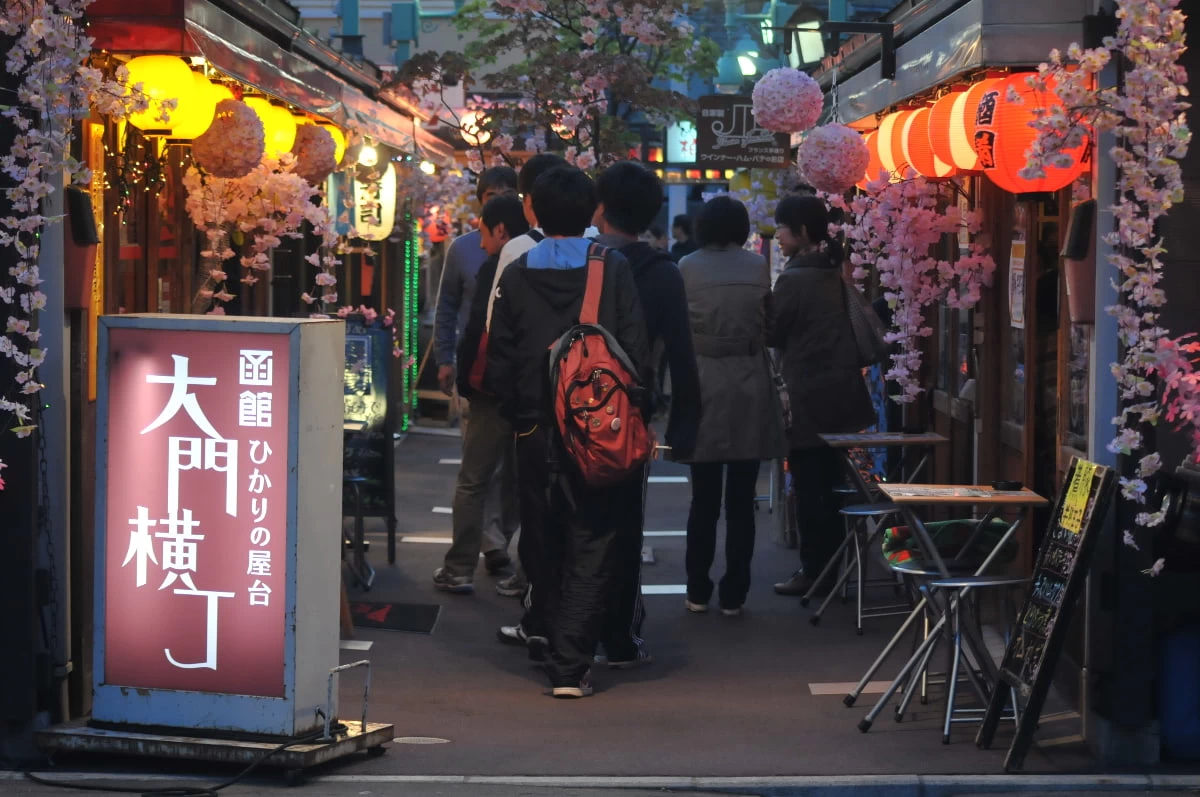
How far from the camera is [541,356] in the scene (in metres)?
7.08

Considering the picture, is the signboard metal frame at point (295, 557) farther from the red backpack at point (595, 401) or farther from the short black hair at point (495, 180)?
the short black hair at point (495, 180)

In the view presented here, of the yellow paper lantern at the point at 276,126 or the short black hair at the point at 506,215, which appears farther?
the yellow paper lantern at the point at 276,126

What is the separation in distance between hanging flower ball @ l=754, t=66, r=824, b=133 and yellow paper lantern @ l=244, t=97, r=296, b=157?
283 cm

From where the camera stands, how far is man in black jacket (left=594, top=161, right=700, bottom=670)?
24.8 feet

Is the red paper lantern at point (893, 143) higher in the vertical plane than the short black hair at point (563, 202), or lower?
higher

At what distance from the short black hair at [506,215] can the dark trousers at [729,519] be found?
5.33ft

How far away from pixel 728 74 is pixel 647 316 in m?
23.3

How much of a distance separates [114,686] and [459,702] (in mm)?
1650

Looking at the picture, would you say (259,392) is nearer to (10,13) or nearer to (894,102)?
(10,13)

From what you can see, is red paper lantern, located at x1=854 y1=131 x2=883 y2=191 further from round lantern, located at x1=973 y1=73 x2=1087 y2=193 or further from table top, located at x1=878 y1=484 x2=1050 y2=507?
table top, located at x1=878 y1=484 x2=1050 y2=507

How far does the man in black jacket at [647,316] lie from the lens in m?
7.55

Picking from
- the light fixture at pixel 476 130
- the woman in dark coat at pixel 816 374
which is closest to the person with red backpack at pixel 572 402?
the woman in dark coat at pixel 816 374

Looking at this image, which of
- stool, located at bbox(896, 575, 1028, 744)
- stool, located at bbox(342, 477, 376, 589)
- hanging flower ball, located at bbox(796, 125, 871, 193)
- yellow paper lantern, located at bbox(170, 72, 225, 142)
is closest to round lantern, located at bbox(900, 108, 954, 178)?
hanging flower ball, located at bbox(796, 125, 871, 193)

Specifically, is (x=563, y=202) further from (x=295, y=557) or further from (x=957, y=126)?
(x=295, y=557)
